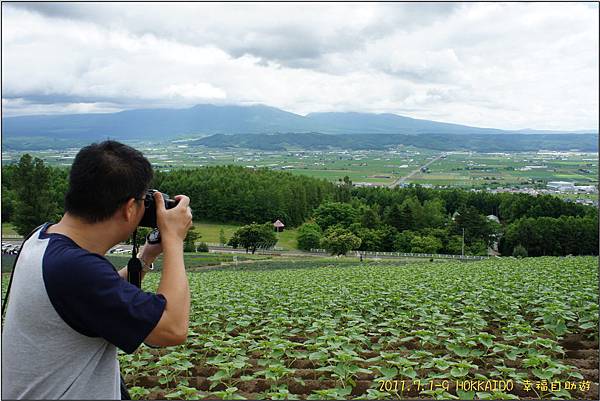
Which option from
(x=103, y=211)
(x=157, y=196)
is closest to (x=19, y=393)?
(x=103, y=211)

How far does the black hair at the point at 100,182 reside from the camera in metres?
1.95

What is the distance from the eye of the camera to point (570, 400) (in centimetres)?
384

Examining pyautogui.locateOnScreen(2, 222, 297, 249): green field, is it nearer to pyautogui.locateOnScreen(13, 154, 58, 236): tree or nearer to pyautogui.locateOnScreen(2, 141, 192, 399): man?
pyautogui.locateOnScreen(13, 154, 58, 236): tree

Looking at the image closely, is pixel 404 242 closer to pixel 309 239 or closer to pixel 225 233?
pixel 309 239

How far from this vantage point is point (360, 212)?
64562 millimetres

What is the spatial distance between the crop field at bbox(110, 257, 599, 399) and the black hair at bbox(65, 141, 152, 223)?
77.1 inches

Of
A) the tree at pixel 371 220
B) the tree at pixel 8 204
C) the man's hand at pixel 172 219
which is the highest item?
the man's hand at pixel 172 219

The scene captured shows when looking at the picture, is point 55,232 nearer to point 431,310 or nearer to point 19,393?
point 19,393

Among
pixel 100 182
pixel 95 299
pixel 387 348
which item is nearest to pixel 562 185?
pixel 387 348

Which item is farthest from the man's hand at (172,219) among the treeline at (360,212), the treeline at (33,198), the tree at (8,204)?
the tree at (8,204)

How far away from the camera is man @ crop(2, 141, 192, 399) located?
1.80 metres

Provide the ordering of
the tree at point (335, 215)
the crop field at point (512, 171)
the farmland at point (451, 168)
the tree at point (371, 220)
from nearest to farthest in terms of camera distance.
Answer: the tree at point (371, 220) → the tree at point (335, 215) → the crop field at point (512, 171) → the farmland at point (451, 168)

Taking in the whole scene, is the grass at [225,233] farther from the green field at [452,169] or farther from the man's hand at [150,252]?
the man's hand at [150,252]

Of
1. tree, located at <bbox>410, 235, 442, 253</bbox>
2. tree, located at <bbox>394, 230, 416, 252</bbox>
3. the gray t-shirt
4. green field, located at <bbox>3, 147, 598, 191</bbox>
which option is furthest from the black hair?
green field, located at <bbox>3, 147, 598, 191</bbox>
